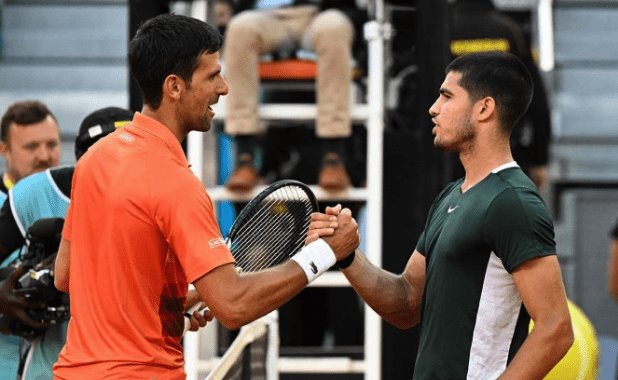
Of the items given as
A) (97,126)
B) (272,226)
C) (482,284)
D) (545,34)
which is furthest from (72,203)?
(545,34)

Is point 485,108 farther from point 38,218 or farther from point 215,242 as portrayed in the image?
point 38,218

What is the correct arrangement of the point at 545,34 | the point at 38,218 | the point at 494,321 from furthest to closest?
1. the point at 545,34
2. the point at 38,218
3. the point at 494,321

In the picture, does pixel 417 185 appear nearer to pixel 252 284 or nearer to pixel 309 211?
pixel 309 211

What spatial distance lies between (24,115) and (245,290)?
2.42 meters

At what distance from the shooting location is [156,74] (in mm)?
3293

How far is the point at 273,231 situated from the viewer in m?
3.72

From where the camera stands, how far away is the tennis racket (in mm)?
3543

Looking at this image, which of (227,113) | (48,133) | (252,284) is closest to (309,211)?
(252,284)

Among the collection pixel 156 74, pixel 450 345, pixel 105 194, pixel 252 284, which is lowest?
pixel 450 345

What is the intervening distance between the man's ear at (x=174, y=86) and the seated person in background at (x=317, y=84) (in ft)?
8.72

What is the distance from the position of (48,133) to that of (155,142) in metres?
2.13

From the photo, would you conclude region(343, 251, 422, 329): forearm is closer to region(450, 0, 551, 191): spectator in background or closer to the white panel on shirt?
the white panel on shirt

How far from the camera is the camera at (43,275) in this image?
4102mm

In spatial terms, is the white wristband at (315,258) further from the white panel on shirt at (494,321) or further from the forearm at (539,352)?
the forearm at (539,352)
